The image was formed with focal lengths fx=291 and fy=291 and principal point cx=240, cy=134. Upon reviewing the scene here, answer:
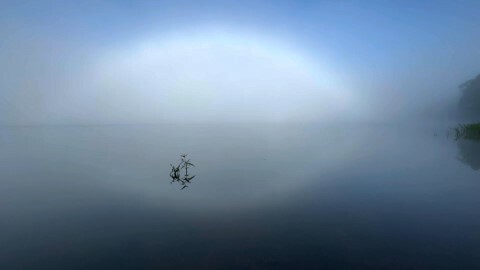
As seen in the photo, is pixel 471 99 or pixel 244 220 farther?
pixel 471 99

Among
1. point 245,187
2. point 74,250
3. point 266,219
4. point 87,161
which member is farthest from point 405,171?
point 87,161

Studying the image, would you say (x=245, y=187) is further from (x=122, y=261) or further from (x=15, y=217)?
(x=15, y=217)

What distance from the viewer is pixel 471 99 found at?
431 feet

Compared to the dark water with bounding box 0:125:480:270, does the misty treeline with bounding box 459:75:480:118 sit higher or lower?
higher

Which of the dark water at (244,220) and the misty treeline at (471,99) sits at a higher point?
the misty treeline at (471,99)

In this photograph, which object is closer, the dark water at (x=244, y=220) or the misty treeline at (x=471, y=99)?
the dark water at (x=244, y=220)

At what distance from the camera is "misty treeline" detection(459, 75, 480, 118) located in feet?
415

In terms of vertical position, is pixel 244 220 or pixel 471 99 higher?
pixel 471 99

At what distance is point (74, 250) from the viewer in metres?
12.3

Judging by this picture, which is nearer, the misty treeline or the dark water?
the dark water

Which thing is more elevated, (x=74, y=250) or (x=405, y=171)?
(x=405, y=171)

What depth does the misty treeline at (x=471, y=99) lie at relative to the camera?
127m

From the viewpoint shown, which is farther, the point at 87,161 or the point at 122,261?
the point at 87,161

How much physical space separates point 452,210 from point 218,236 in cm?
1385
